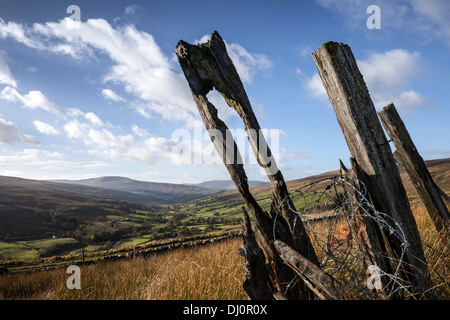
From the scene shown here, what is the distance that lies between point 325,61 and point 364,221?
2.07 meters

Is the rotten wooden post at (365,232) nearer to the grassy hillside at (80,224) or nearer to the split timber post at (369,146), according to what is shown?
the split timber post at (369,146)

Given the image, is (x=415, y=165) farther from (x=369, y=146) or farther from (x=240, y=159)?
(x=240, y=159)

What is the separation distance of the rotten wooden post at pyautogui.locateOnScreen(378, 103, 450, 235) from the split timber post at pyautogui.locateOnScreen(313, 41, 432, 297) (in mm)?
1245

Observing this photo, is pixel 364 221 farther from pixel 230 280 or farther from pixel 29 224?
pixel 29 224

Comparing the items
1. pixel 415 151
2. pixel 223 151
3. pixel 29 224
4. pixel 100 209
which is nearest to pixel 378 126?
pixel 415 151

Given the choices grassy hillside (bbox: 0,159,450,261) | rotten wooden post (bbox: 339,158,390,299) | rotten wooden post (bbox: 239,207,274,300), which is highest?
rotten wooden post (bbox: 339,158,390,299)

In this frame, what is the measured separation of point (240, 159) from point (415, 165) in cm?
308

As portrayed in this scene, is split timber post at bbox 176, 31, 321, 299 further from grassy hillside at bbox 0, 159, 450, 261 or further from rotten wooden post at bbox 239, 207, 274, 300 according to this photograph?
grassy hillside at bbox 0, 159, 450, 261

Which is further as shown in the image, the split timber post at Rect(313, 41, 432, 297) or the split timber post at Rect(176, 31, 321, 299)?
the split timber post at Rect(176, 31, 321, 299)

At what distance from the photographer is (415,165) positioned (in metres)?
4.02

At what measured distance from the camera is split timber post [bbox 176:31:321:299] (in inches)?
121

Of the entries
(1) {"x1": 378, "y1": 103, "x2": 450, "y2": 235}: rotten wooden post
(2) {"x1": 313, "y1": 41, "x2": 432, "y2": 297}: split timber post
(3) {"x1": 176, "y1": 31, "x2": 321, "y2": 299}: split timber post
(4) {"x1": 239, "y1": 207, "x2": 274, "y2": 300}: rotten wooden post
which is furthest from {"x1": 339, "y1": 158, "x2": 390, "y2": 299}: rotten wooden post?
(1) {"x1": 378, "y1": 103, "x2": 450, "y2": 235}: rotten wooden post

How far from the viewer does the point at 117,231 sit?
94125 millimetres
